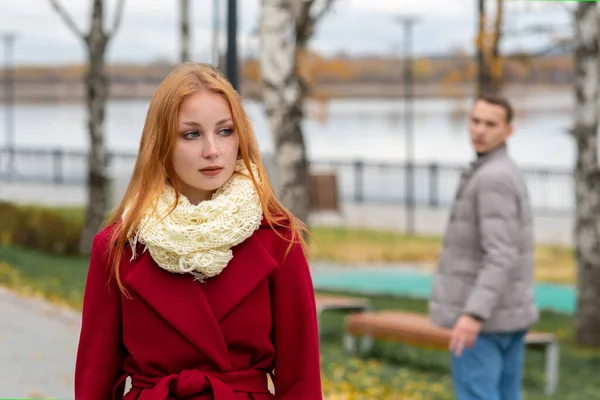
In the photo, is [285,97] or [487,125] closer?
[487,125]

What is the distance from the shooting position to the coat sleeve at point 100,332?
276 cm

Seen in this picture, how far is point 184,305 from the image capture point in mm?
2678

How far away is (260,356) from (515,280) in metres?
2.73

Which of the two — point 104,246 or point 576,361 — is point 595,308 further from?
point 104,246

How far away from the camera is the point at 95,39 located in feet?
53.0

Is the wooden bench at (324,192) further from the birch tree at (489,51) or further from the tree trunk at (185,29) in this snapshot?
the birch tree at (489,51)

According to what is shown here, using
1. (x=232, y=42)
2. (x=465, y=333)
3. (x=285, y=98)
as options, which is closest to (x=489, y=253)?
(x=465, y=333)

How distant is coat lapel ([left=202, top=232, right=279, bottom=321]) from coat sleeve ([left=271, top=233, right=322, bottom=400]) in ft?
0.16

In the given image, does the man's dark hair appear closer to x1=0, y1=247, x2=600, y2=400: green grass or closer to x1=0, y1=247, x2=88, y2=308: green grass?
x1=0, y1=247, x2=600, y2=400: green grass

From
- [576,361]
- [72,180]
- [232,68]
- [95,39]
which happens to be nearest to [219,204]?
[232,68]

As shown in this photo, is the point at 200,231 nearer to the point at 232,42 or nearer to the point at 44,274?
the point at 232,42

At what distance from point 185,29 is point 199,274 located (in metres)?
14.1

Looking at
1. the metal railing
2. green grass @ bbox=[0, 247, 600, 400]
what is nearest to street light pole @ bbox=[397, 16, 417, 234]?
the metal railing

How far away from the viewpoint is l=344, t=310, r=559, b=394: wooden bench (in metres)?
8.44
